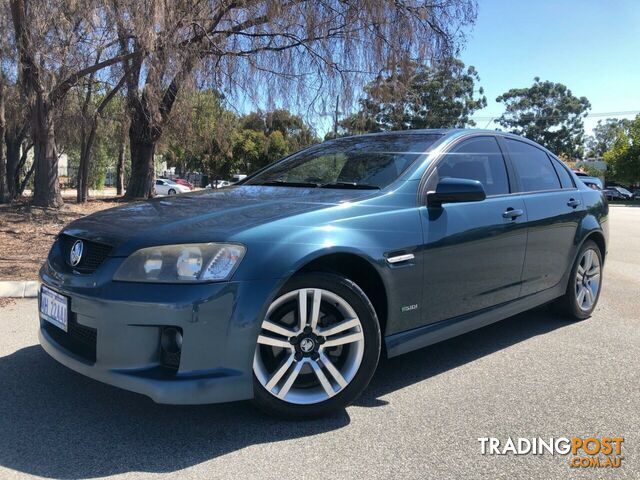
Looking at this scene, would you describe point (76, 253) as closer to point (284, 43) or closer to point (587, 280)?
point (587, 280)

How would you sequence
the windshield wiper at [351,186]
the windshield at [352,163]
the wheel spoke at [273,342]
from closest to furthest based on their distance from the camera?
the wheel spoke at [273,342]
the windshield wiper at [351,186]
the windshield at [352,163]

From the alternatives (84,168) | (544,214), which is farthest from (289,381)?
(84,168)

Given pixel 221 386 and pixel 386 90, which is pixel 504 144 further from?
pixel 386 90

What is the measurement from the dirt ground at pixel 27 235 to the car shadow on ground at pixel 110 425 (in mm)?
3418

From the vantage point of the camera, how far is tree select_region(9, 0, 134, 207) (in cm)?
977

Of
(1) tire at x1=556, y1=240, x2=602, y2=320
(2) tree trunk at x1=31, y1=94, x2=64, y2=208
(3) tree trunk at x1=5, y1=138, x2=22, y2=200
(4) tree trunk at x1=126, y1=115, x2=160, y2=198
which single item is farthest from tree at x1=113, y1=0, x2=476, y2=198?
(3) tree trunk at x1=5, y1=138, x2=22, y2=200

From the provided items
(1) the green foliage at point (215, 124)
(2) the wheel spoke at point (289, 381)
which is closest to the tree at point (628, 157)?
(1) the green foliage at point (215, 124)

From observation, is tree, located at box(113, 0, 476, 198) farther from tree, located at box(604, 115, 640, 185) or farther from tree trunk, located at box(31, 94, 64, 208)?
tree, located at box(604, 115, 640, 185)

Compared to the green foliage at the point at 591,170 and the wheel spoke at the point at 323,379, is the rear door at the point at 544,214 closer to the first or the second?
the wheel spoke at the point at 323,379

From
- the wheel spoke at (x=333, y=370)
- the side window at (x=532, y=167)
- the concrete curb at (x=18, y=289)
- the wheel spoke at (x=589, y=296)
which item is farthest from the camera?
the concrete curb at (x=18, y=289)

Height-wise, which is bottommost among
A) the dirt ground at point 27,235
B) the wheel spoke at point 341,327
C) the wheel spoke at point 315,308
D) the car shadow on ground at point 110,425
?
the dirt ground at point 27,235

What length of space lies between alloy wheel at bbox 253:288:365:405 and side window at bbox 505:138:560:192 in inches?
88.2

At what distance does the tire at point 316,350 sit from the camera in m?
2.89

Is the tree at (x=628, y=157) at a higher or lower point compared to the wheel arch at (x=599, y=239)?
higher
